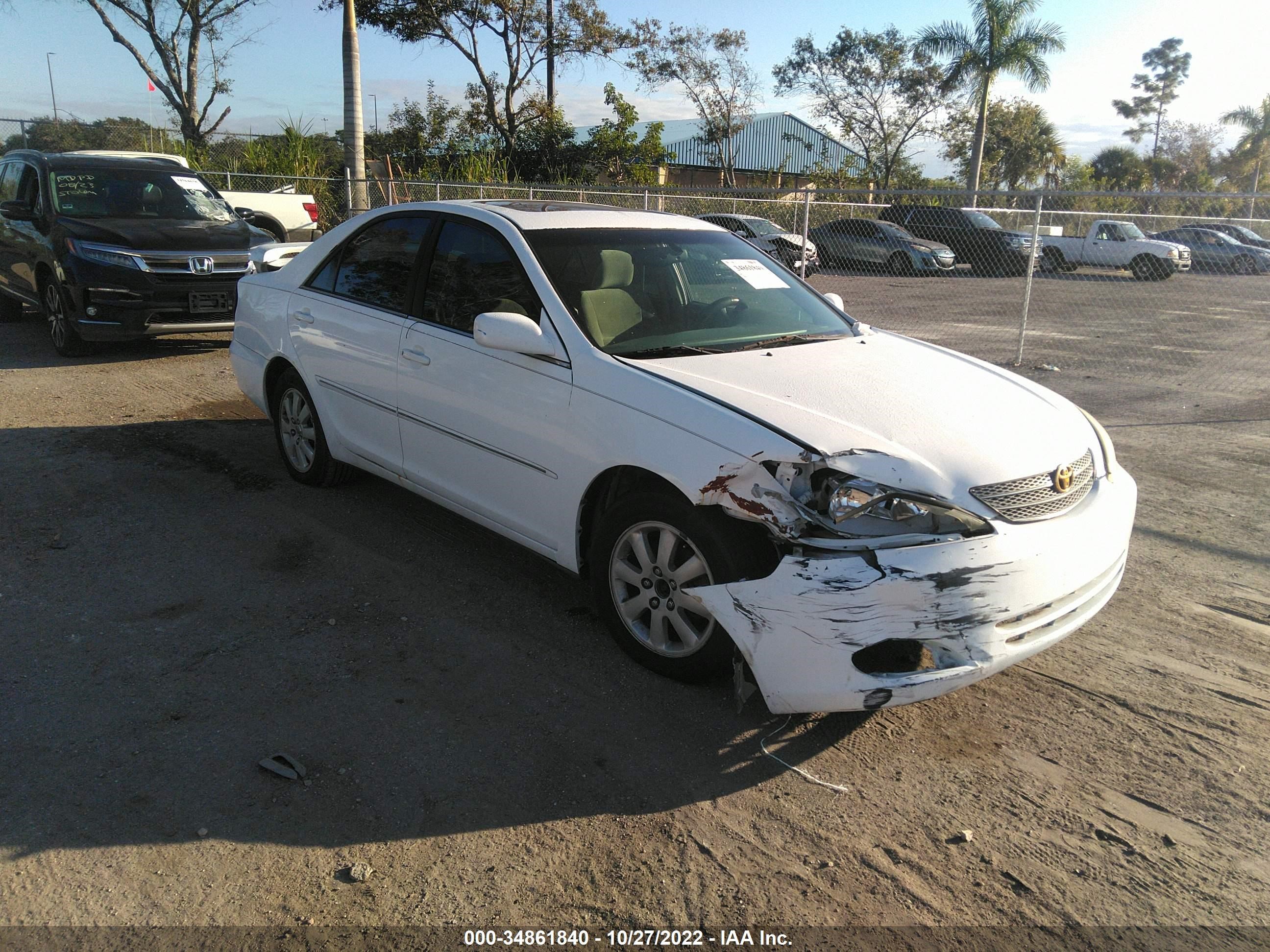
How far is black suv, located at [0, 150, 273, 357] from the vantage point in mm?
9109

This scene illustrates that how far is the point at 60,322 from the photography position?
9562 millimetres

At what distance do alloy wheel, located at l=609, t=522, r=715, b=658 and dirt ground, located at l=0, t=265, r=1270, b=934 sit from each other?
0.63 feet

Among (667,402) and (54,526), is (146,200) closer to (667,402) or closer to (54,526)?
(54,526)

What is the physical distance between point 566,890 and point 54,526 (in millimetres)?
3948

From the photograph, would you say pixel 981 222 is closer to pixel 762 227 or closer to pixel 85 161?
pixel 762 227

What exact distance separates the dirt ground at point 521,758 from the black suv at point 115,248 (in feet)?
15.1

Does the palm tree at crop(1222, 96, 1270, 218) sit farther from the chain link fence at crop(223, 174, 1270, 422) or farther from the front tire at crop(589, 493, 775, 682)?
the front tire at crop(589, 493, 775, 682)

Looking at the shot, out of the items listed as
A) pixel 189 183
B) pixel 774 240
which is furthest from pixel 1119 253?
pixel 189 183

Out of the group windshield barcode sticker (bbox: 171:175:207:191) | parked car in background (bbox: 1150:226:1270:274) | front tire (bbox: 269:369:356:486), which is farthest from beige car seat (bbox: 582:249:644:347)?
parked car in background (bbox: 1150:226:1270:274)

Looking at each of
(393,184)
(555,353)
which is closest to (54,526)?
(555,353)

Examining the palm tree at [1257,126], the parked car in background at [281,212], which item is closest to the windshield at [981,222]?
the parked car in background at [281,212]

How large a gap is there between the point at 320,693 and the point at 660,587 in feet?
4.31

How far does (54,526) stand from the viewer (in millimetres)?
5102

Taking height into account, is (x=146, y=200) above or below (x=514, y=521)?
above
